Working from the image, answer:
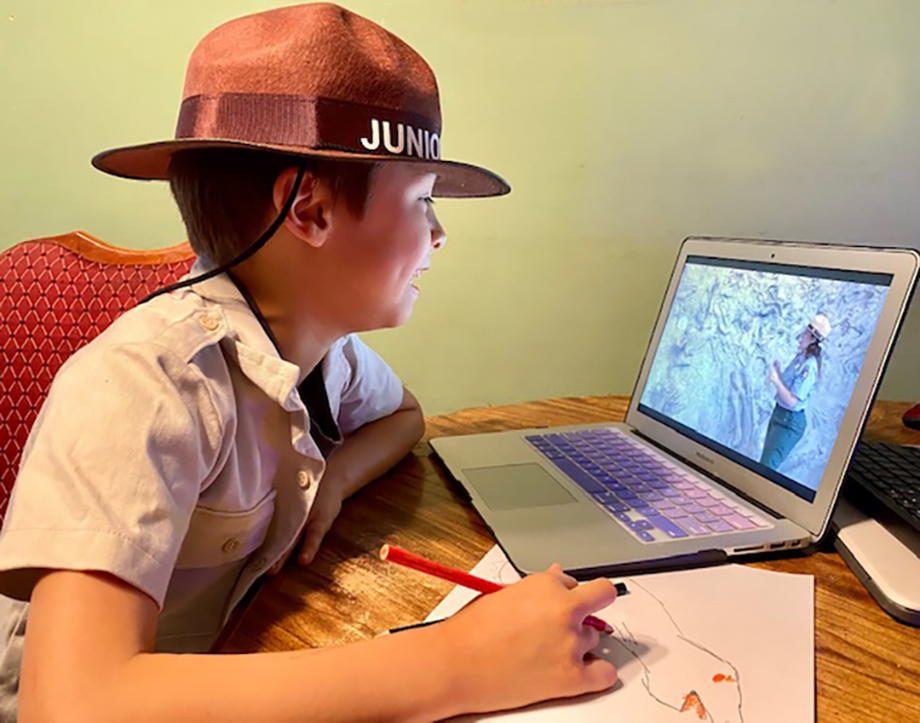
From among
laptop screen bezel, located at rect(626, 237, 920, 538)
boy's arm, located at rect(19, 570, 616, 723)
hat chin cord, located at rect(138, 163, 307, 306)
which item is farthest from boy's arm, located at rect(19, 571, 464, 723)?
laptop screen bezel, located at rect(626, 237, 920, 538)

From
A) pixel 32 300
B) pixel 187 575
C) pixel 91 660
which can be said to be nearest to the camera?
pixel 91 660

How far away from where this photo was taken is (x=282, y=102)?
535 mm

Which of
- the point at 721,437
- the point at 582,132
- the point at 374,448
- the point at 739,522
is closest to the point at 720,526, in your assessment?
the point at 739,522

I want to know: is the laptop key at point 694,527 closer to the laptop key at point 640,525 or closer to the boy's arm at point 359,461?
the laptop key at point 640,525

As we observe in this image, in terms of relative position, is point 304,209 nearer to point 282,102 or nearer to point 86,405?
point 282,102

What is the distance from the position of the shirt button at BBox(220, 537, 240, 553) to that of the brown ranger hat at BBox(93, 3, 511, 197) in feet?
1.08

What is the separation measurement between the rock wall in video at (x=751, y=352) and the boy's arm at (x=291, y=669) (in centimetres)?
33

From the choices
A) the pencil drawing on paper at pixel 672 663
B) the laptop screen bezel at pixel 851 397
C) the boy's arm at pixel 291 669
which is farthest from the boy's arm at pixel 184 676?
the laptop screen bezel at pixel 851 397

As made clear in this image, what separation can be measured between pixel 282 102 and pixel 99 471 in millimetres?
305

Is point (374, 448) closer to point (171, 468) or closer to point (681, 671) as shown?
point (171, 468)

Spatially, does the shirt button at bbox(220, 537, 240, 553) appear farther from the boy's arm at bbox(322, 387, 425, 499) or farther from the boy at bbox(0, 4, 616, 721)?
the boy's arm at bbox(322, 387, 425, 499)

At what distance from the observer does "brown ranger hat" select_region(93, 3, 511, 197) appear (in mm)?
533

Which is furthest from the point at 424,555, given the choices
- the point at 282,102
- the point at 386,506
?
the point at 282,102

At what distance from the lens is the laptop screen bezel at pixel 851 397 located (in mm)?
566
